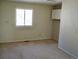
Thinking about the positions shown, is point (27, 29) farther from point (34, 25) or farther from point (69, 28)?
point (69, 28)

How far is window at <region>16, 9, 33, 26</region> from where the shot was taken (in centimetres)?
655

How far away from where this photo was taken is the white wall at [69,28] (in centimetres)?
420

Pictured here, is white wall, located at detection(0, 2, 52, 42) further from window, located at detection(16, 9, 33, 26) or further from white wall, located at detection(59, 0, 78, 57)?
white wall, located at detection(59, 0, 78, 57)

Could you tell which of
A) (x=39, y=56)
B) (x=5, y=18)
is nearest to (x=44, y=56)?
(x=39, y=56)

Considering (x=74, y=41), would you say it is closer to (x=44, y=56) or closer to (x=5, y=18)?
(x=44, y=56)

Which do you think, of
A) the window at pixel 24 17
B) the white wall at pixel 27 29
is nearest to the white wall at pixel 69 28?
the white wall at pixel 27 29

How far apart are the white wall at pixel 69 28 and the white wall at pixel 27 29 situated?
2.13 m

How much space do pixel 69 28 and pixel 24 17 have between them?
3.00 metres

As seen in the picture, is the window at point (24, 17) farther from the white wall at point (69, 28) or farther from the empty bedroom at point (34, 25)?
the white wall at point (69, 28)

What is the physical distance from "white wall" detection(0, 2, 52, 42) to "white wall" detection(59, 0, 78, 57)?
2.13 meters

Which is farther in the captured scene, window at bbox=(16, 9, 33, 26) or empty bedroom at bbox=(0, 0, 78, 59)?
window at bbox=(16, 9, 33, 26)

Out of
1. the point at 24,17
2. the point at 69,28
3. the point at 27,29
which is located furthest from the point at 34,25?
the point at 69,28

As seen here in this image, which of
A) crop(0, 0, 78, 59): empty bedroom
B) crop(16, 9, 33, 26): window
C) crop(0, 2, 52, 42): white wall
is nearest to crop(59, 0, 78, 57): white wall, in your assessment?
crop(0, 0, 78, 59): empty bedroom

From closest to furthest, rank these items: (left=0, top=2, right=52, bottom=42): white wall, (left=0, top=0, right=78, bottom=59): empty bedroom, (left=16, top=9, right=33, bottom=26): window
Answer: (left=0, top=0, right=78, bottom=59): empty bedroom < (left=0, top=2, right=52, bottom=42): white wall < (left=16, top=9, right=33, bottom=26): window
